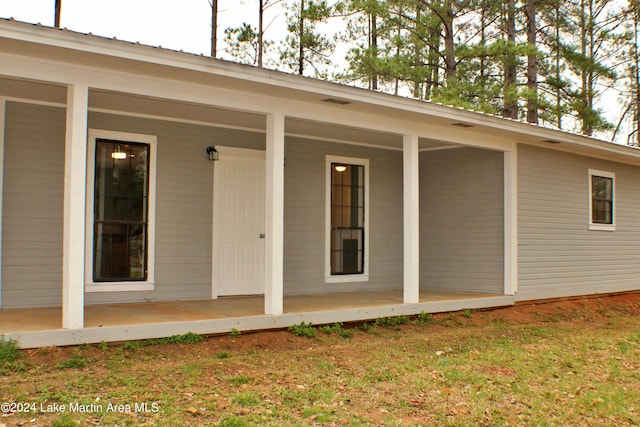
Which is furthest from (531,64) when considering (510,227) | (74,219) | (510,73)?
(74,219)

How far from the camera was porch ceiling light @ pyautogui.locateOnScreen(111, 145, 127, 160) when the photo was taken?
777 centimetres

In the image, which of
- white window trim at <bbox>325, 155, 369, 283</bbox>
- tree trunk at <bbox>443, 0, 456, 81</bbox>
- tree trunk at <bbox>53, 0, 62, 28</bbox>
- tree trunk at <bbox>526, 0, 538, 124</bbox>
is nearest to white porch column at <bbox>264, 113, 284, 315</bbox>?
→ white window trim at <bbox>325, 155, 369, 283</bbox>

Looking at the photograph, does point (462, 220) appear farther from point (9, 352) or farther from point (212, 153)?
point (9, 352)

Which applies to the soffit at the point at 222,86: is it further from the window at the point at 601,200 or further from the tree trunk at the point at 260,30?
the tree trunk at the point at 260,30

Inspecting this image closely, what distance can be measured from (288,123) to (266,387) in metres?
4.18

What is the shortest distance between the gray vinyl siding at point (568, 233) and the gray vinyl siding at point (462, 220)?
39 cm

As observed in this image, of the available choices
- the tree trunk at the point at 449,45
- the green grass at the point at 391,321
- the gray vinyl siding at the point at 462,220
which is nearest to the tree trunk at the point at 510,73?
the tree trunk at the point at 449,45

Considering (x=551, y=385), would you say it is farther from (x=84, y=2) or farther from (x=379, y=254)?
(x=84, y=2)

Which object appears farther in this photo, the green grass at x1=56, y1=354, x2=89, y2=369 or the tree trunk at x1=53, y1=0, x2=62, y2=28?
the tree trunk at x1=53, y1=0, x2=62, y2=28

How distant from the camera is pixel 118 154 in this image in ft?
25.6

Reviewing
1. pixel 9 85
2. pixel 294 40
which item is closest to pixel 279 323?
pixel 9 85

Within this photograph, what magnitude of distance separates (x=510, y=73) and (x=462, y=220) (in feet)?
30.3

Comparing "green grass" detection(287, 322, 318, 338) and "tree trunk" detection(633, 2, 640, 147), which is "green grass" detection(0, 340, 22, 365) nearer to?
"green grass" detection(287, 322, 318, 338)

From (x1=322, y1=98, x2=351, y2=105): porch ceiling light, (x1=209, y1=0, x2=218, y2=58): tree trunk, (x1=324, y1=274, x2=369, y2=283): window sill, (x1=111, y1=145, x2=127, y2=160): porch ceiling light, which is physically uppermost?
(x1=209, y1=0, x2=218, y2=58): tree trunk
